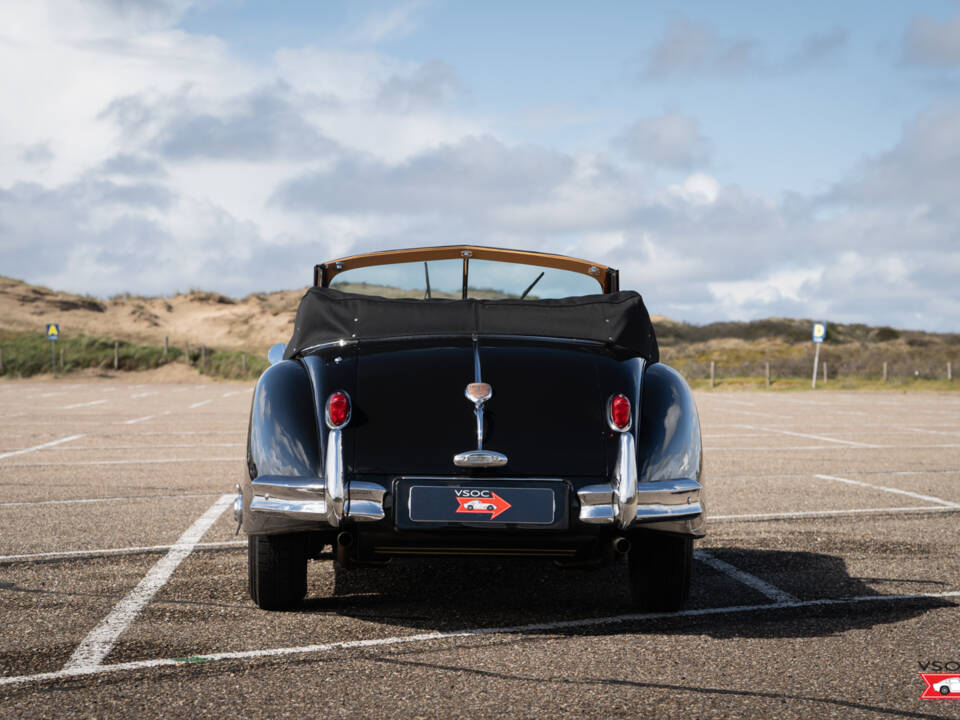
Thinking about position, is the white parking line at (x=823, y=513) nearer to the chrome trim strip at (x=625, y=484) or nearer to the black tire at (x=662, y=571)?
the black tire at (x=662, y=571)

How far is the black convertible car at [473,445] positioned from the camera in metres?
3.39

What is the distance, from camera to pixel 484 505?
3.37 meters

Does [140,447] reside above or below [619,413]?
below

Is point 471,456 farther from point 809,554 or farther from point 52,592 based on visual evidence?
point 809,554

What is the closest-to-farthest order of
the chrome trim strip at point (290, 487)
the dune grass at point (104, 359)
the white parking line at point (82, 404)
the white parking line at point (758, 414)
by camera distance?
1. the chrome trim strip at point (290, 487)
2. the white parking line at point (758, 414)
3. the white parking line at point (82, 404)
4. the dune grass at point (104, 359)

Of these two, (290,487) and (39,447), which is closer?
(290,487)

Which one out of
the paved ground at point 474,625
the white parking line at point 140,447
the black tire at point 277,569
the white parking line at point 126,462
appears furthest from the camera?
the white parking line at point 140,447

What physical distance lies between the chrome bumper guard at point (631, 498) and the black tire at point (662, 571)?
0.76 feet

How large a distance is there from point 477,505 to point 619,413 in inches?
26.6

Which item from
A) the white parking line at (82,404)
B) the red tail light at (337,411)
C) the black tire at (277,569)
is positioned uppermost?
the red tail light at (337,411)

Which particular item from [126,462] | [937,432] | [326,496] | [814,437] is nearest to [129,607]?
[326,496]

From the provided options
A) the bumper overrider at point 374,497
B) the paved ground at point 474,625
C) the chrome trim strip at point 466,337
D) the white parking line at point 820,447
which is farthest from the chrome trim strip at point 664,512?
the white parking line at point 820,447

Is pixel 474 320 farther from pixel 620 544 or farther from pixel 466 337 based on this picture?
pixel 620 544

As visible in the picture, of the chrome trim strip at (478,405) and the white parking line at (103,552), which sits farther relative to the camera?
the white parking line at (103,552)
